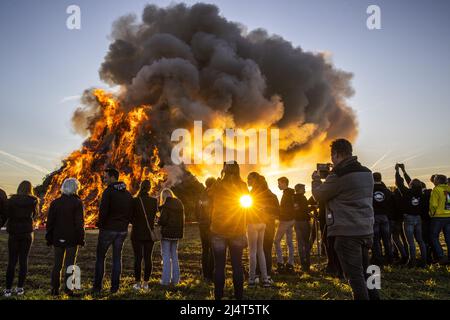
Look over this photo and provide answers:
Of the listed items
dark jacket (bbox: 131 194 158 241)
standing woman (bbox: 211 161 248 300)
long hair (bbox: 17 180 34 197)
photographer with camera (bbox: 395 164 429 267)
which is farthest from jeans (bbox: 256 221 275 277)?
long hair (bbox: 17 180 34 197)

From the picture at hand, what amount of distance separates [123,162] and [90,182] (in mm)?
2907

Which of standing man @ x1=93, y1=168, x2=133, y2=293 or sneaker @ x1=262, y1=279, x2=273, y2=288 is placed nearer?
standing man @ x1=93, y1=168, x2=133, y2=293

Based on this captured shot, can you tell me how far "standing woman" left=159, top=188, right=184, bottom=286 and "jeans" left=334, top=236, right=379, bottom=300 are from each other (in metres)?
3.69

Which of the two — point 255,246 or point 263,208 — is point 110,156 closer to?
point 263,208

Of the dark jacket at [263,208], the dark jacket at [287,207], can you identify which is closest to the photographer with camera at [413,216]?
the dark jacket at [287,207]

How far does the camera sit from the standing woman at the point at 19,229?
20.2 feet

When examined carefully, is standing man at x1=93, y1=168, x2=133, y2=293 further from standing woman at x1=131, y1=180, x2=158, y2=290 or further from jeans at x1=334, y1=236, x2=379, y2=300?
jeans at x1=334, y1=236, x2=379, y2=300

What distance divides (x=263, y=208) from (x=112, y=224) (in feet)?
9.52

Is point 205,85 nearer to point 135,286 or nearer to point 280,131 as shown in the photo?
point 280,131

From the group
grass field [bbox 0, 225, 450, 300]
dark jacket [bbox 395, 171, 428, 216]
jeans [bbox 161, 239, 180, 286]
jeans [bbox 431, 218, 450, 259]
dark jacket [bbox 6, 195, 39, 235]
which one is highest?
dark jacket [bbox 395, 171, 428, 216]

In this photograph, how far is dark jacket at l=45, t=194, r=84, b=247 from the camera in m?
6.01

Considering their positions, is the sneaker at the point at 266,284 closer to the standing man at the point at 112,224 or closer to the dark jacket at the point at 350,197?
the standing man at the point at 112,224

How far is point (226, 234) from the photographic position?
5273mm

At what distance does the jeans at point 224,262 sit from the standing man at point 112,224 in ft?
6.58
